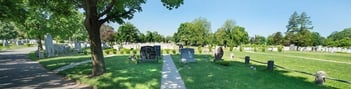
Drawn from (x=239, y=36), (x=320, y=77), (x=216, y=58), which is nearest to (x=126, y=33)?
(x=239, y=36)

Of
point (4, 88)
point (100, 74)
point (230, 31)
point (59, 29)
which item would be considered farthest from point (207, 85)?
point (230, 31)

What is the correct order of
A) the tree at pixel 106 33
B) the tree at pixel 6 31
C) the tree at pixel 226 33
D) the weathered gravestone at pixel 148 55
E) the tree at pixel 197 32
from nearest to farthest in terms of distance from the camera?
1. the weathered gravestone at pixel 148 55
2. the tree at pixel 106 33
3. the tree at pixel 6 31
4. the tree at pixel 197 32
5. the tree at pixel 226 33

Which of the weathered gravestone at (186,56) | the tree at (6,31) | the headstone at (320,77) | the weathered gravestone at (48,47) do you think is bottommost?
the headstone at (320,77)

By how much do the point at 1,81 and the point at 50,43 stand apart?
60.4ft

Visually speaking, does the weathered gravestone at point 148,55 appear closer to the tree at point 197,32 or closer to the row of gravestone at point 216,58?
the row of gravestone at point 216,58

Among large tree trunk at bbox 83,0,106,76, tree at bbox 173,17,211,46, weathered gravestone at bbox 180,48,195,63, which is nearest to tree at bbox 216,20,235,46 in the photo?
tree at bbox 173,17,211,46

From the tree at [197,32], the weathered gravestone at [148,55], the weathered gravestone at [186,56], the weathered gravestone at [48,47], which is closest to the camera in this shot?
the weathered gravestone at [186,56]

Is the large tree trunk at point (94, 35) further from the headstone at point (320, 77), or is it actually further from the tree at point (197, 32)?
the tree at point (197, 32)

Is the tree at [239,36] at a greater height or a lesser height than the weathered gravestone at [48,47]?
greater

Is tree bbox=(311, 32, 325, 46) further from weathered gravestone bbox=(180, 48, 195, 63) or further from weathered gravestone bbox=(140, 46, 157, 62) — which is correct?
weathered gravestone bbox=(140, 46, 157, 62)

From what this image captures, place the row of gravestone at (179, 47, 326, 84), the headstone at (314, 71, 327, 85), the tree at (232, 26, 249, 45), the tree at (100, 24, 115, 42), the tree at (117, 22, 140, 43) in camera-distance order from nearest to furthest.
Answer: the headstone at (314, 71, 327, 85), the row of gravestone at (179, 47, 326, 84), the tree at (100, 24, 115, 42), the tree at (117, 22, 140, 43), the tree at (232, 26, 249, 45)

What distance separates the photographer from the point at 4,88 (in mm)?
11117

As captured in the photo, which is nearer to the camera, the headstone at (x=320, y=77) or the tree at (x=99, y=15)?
the headstone at (x=320, y=77)

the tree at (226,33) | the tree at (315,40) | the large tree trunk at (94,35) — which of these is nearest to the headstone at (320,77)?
the large tree trunk at (94,35)
